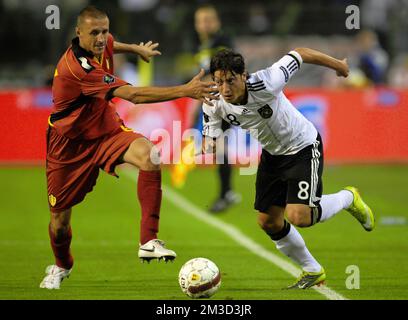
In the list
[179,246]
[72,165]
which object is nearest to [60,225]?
[72,165]

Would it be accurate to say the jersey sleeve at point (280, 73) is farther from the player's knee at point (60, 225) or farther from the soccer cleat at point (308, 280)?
the player's knee at point (60, 225)

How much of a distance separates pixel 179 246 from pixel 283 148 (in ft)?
9.98

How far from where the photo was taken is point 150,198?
25.8 feet

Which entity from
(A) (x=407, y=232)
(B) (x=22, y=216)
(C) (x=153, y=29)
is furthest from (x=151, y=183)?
(C) (x=153, y=29)

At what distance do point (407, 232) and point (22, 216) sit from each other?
5227 millimetres

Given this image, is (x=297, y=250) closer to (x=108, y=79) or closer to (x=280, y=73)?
(x=280, y=73)

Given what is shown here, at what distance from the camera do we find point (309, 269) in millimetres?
8281

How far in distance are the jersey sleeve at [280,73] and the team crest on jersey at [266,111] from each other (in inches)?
5.8

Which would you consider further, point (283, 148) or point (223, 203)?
point (223, 203)

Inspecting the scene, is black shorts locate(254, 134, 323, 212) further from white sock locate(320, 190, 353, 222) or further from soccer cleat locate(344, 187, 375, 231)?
soccer cleat locate(344, 187, 375, 231)

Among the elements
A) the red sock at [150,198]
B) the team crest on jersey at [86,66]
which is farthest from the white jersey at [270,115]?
the team crest on jersey at [86,66]
